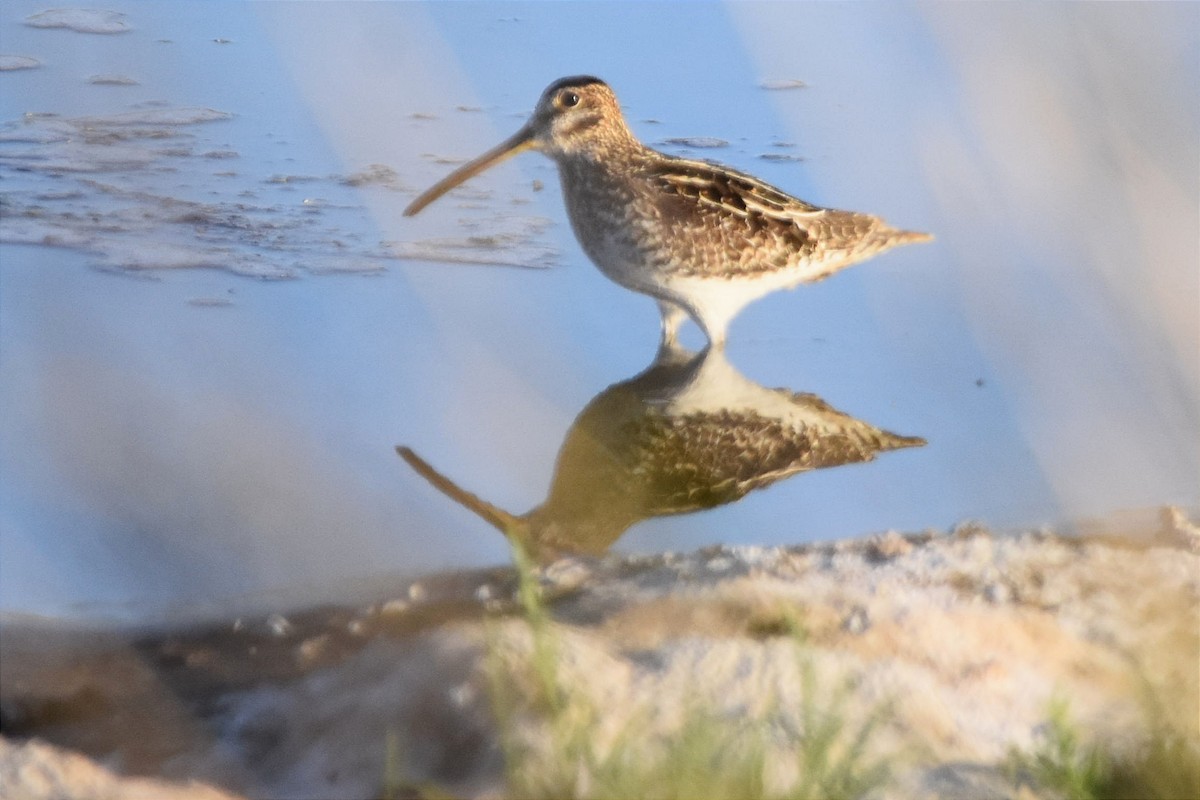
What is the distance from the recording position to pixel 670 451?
3758 mm

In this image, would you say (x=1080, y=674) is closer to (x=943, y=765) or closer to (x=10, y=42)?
(x=943, y=765)

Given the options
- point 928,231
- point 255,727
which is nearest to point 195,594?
point 255,727

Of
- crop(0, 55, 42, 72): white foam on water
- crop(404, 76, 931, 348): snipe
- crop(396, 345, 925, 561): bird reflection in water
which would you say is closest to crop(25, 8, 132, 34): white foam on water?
crop(0, 55, 42, 72): white foam on water

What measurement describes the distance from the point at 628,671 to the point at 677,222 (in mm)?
2616

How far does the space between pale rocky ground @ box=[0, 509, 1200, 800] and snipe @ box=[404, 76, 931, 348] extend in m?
1.77

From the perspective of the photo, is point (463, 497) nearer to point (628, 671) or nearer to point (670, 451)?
point (670, 451)

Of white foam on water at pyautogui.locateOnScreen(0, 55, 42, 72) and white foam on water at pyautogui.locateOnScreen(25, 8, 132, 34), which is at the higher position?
white foam on water at pyautogui.locateOnScreen(25, 8, 132, 34)

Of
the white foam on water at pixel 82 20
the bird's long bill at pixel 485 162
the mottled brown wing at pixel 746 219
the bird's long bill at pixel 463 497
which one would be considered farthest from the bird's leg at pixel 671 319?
the white foam on water at pixel 82 20

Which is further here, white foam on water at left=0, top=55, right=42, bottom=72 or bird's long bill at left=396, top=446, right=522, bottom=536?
white foam on water at left=0, top=55, right=42, bottom=72

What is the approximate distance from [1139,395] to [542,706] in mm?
2184

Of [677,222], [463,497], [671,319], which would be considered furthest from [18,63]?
[463,497]

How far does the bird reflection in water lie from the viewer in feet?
11.0

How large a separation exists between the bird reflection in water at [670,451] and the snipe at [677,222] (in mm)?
494

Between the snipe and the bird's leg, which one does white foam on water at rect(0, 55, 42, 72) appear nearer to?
the snipe
